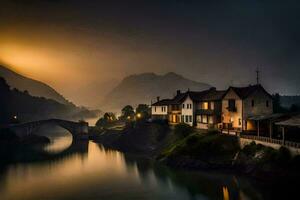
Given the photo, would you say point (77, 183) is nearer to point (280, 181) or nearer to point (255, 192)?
point (255, 192)

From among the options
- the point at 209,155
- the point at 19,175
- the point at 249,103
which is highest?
the point at 249,103

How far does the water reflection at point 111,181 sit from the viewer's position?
4712 cm

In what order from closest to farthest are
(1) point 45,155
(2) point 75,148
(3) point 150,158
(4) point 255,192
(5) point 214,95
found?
1. (4) point 255,192
2. (3) point 150,158
3. (5) point 214,95
4. (1) point 45,155
5. (2) point 75,148

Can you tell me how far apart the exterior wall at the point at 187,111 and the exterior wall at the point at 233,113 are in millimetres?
11707

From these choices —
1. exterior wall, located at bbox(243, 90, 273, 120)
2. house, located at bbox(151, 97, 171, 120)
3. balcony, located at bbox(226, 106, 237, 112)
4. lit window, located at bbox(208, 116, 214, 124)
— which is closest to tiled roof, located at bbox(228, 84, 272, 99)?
exterior wall, located at bbox(243, 90, 273, 120)

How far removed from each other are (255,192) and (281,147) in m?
9.25

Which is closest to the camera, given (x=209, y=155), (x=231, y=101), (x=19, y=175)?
(x=209, y=155)

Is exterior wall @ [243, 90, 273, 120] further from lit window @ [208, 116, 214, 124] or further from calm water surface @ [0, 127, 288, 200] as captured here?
calm water surface @ [0, 127, 288, 200]

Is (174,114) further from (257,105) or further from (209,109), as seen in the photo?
(257,105)

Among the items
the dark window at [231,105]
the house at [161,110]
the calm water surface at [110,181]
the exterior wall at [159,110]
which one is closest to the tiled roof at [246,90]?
the dark window at [231,105]

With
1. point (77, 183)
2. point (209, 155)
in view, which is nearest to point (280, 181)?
point (209, 155)

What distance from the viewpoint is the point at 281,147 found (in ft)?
161

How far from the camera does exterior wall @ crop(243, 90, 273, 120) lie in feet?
221

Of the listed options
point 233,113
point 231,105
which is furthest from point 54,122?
point 233,113
